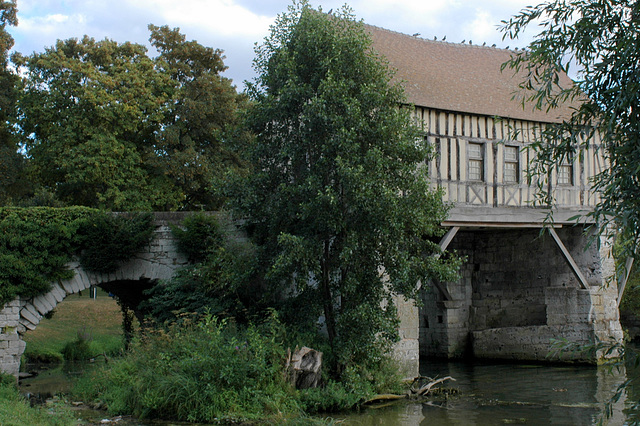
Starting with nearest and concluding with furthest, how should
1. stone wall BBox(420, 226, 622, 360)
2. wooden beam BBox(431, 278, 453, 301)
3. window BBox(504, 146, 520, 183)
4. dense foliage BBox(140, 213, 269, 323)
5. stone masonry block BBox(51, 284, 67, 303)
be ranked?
dense foliage BBox(140, 213, 269, 323), stone masonry block BBox(51, 284, 67, 303), window BBox(504, 146, 520, 183), stone wall BBox(420, 226, 622, 360), wooden beam BBox(431, 278, 453, 301)

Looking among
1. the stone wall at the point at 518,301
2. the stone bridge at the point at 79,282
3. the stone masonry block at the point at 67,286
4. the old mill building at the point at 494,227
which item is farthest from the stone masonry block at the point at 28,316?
the stone wall at the point at 518,301

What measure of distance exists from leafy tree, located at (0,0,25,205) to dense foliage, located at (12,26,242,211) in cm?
44

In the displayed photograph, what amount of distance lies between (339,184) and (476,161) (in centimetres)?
472

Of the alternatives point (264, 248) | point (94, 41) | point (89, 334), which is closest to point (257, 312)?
point (264, 248)

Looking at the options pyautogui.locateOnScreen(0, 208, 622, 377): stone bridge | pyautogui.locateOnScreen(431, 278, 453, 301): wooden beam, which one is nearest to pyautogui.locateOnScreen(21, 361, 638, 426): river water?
pyautogui.locateOnScreen(0, 208, 622, 377): stone bridge

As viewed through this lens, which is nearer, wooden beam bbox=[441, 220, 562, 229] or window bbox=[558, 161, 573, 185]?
wooden beam bbox=[441, 220, 562, 229]

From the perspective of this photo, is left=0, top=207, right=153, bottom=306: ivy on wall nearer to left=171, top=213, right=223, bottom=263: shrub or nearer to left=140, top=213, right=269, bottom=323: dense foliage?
left=171, top=213, right=223, bottom=263: shrub

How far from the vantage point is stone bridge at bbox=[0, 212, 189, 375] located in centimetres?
1022

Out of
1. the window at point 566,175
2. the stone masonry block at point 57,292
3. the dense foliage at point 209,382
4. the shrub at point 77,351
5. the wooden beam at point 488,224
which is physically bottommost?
the shrub at point 77,351

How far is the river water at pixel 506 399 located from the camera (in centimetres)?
816

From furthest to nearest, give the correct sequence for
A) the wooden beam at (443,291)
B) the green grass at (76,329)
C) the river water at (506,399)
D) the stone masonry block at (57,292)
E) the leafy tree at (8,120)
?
the leafy tree at (8,120)
the green grass at (76,329)
the wooden beam at (443,291)
the stone masonry block at (57,292)
the river water at (506,399)

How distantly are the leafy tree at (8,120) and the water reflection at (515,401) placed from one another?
1229 cm

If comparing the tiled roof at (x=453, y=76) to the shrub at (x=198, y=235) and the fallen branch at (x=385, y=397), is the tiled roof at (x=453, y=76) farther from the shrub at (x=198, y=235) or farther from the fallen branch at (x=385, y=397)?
the fallen branch at (x=385, y=397)

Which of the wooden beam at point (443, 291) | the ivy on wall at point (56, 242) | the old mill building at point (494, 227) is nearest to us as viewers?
the ivy on wall at point (56, 242)
